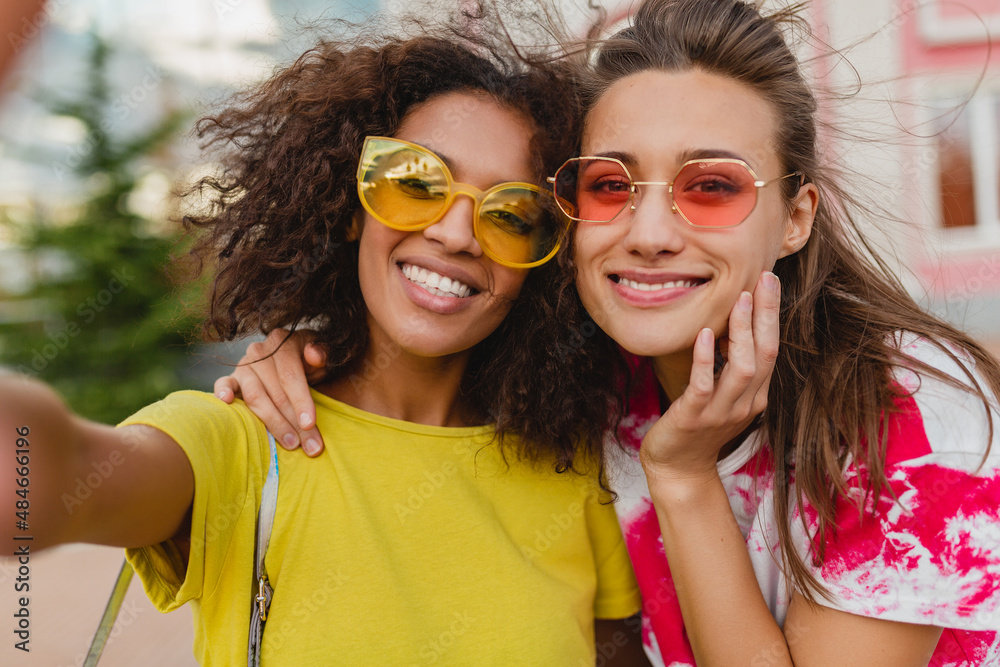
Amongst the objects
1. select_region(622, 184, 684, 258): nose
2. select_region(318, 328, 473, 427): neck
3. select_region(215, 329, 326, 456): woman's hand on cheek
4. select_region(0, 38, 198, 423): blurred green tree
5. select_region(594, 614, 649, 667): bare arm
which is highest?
select_region(622, 184, 684, 258): nose

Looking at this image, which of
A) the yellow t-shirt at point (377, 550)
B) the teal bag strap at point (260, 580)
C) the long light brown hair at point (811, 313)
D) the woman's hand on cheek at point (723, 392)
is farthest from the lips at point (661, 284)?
the teal bag strap at point (260, 580)

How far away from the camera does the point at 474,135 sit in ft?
6.64

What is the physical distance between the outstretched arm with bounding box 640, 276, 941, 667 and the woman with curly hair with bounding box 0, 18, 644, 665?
28 cm

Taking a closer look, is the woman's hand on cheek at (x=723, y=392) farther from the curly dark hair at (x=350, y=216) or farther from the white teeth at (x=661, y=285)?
the curly dark hair at (x=350, y=216)

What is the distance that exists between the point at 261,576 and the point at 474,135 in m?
1.23

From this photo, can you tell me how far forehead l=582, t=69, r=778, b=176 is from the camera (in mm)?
1938

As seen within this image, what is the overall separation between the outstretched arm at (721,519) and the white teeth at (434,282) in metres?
0.65

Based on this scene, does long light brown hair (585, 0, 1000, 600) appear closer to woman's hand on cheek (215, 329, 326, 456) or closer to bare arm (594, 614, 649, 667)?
bare arm (594, 614, 649, 667)

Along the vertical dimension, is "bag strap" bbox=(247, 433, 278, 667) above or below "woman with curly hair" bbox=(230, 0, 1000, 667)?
below

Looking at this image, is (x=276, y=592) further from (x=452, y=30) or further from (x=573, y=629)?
(x=452, y=30)

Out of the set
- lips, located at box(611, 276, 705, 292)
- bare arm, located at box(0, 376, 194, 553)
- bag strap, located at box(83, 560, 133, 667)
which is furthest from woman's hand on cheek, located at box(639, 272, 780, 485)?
bag strap, located at box(83, 560, 133, 667)

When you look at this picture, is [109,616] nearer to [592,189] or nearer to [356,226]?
[356,226]

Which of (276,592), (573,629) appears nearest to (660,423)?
(573,629)

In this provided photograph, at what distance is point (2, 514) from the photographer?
3.71ft
